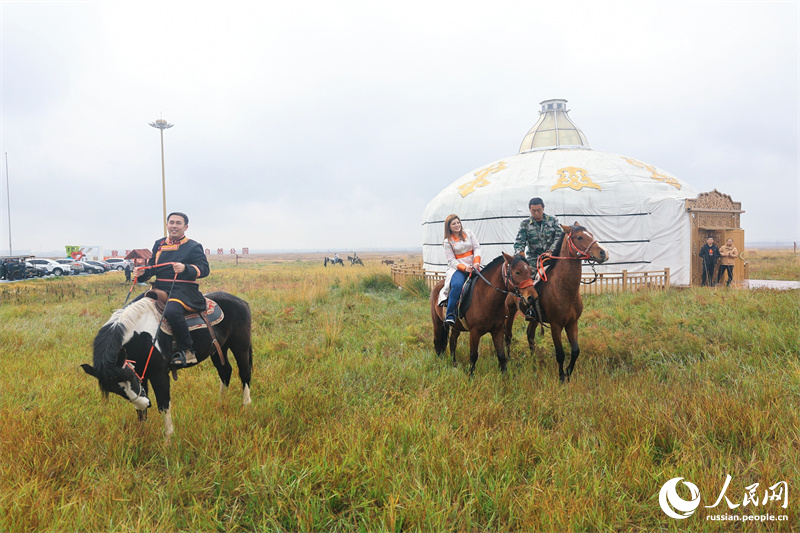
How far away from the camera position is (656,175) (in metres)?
14.9

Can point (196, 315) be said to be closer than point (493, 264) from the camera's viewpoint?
Yes

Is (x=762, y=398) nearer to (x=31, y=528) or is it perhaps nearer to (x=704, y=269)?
(x=31, y=528)

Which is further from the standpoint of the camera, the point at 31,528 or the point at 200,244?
the point at 200,244

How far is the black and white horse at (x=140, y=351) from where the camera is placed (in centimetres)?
297

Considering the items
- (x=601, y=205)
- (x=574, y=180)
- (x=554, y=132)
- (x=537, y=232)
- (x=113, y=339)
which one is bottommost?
(x=113, y=339)

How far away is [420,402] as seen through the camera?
381 cm

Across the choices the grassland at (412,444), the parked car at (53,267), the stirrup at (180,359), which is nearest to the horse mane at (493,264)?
the grassland at (412,444)

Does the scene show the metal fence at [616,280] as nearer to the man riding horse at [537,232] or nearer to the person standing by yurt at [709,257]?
the person standing by yurt at [709,257]

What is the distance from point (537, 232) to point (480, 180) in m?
10.7

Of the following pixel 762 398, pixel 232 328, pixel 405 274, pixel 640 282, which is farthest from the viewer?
pixel 405 274

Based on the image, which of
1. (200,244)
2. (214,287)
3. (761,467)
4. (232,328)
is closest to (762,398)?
(761,467)

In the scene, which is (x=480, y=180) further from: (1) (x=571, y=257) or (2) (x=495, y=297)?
(2) (x=495, y=297)

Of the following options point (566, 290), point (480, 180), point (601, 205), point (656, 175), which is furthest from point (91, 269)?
point (656, 175)

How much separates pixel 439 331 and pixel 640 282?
30.8ft
